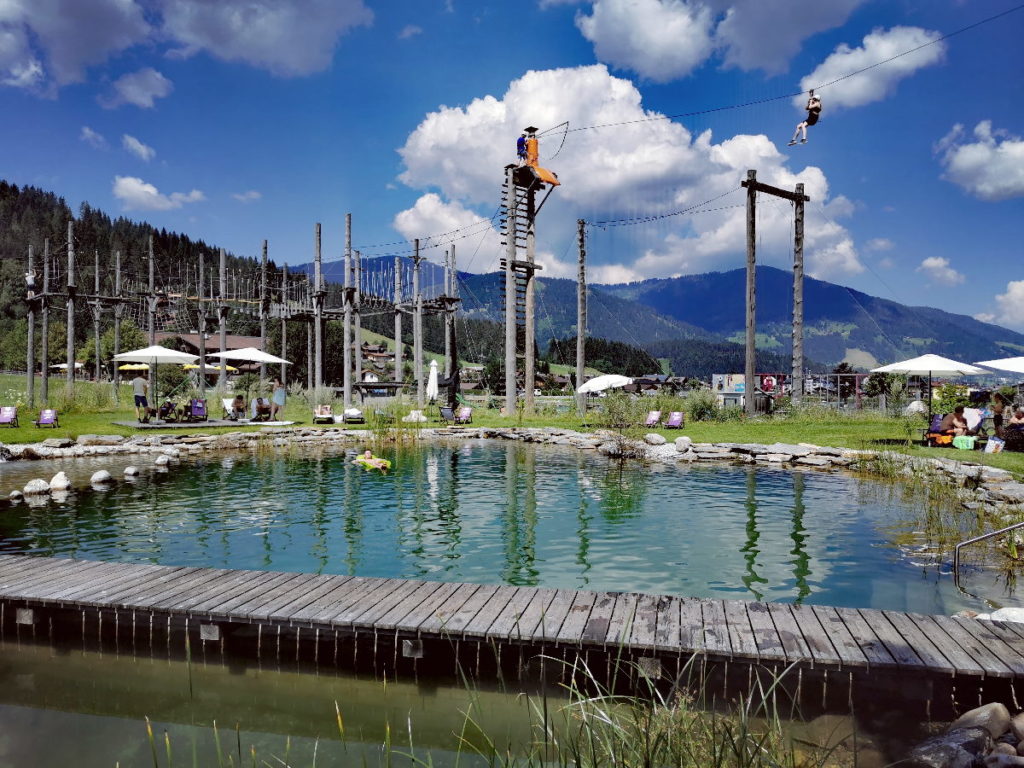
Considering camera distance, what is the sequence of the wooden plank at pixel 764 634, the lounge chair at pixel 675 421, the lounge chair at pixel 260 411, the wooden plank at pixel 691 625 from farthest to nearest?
1. the lounge chair at pixel 260 411
2. the lounge chair at pixel 675 421
3. the wooden plank at pixel 691 625
4. the wooden plank at pixel 764 634

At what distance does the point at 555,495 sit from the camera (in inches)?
447

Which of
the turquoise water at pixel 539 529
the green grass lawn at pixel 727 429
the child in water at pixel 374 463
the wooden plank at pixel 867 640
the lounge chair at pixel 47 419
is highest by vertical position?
the lounge chair at pixel 47 419

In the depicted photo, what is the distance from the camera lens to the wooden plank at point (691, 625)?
14.5 ft

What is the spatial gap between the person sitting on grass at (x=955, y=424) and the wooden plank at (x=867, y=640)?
43.0 feet

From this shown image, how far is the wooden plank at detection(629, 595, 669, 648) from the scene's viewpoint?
452 cm

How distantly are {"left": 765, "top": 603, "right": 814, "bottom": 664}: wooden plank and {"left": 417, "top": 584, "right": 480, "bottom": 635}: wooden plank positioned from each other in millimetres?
2181

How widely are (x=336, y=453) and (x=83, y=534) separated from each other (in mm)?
8221

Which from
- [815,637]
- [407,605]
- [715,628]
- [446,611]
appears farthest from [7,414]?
[815,637]

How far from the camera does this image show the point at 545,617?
4984mm

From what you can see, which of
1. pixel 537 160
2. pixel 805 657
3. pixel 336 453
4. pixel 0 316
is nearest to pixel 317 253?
pixel 537 160

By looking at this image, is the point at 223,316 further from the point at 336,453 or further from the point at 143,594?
the point at 143,594

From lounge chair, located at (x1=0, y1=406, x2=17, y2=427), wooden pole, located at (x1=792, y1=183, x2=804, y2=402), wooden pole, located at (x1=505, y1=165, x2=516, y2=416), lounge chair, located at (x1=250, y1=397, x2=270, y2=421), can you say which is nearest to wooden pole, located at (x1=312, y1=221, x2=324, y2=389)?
lounge chair, located at (x1=250, y1=397, x2=270, y2=421)

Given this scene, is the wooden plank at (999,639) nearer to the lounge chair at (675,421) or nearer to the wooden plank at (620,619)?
the wooden plank at (620,619)

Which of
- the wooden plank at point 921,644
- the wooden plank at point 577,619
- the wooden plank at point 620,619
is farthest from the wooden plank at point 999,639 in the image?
the wooden plank at point 577,619
